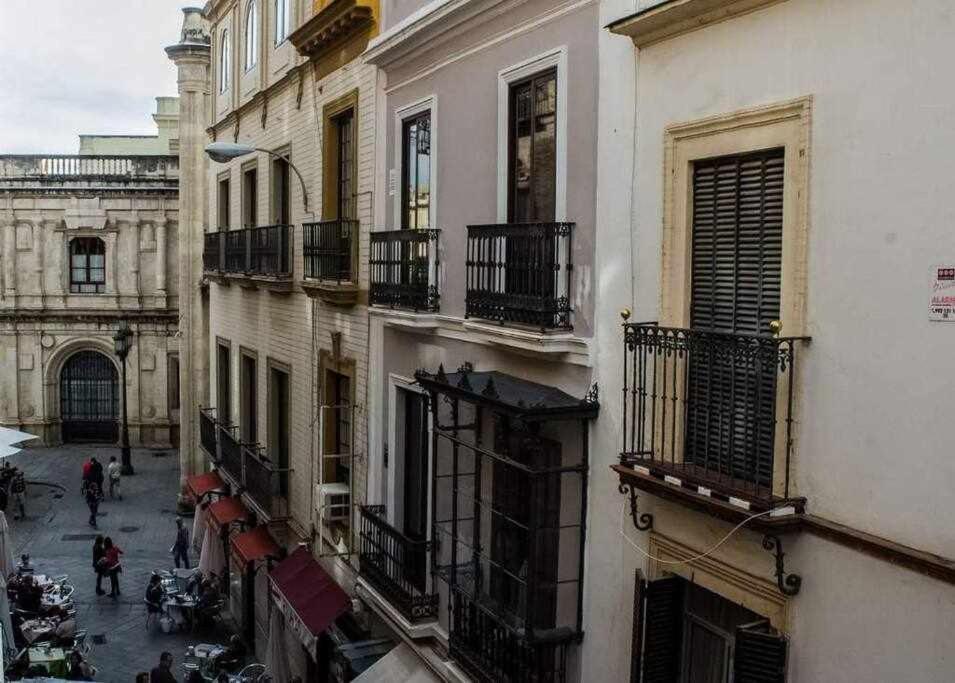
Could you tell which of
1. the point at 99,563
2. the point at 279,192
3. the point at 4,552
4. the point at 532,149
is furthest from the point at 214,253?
the point at 532,149

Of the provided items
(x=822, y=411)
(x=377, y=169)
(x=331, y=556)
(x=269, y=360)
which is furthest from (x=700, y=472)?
(x=269, y=360)

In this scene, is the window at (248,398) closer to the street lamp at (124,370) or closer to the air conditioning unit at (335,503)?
A: the air conditioning unit at (335,503)

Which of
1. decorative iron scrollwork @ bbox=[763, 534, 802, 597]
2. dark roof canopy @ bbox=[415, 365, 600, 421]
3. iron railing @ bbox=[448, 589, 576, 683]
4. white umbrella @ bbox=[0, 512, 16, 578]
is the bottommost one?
white umbrella @ bbox=[0, 512, 16, 578]

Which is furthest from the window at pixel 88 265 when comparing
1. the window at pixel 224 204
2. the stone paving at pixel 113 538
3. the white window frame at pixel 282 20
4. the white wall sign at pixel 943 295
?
the white wall sign at pixel 943 295

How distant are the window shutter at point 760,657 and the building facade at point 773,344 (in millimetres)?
12

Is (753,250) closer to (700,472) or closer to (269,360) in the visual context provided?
(700,472)

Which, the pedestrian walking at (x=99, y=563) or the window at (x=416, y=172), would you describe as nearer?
the window at (x=416, y=172)

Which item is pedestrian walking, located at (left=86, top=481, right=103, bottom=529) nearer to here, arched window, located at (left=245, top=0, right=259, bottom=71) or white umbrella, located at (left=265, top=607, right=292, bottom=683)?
arched window, located at (left=245, top=0, right=259, bottom=71)

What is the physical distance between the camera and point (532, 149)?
9.70 metres

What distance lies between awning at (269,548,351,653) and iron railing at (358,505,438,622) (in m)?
1.46

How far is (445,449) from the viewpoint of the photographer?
11.5 metres

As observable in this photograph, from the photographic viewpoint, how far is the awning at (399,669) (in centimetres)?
1128

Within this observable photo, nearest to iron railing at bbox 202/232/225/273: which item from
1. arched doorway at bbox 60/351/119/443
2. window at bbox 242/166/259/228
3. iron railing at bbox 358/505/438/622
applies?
window at bbox 242/166/259/228

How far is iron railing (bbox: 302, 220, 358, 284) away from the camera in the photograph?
553 inches
